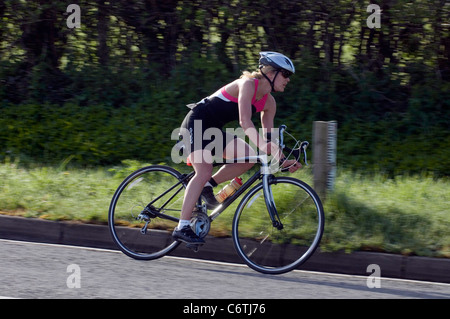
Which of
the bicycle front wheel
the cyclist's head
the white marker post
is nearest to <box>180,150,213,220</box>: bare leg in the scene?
the bicycle front wheel

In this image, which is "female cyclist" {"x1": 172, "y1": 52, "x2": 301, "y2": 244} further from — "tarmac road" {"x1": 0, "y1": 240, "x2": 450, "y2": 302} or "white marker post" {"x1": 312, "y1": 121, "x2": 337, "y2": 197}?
"white marker post" {"x1": 312, "y1": 121, "x2": 337, "y2": 197}

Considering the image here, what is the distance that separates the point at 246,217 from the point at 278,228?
29 centimetres

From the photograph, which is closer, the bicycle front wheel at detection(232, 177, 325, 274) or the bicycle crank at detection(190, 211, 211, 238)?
the bicycle front wheel at detection(232, 177, 325, 274)

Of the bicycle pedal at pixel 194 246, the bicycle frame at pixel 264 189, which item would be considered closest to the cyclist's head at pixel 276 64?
the bicycle frame at pixel 264 189

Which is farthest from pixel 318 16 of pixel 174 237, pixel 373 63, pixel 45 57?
→ pixel 174 237

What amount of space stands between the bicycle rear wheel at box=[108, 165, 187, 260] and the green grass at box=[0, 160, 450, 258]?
0.44 m

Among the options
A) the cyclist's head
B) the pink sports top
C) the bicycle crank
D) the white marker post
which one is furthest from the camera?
the white marker post

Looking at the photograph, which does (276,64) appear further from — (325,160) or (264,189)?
(325,160)

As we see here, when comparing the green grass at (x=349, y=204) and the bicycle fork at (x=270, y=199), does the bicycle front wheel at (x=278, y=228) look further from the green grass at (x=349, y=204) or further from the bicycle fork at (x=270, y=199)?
the green grass at (x=349, y=204)

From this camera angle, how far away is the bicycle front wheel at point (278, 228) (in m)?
5.86

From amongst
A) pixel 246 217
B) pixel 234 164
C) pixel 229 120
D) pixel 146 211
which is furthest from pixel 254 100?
pixel 146 211

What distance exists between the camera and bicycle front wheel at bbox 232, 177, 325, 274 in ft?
19.2

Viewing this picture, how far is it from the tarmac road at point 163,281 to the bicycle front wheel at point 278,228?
16 cm

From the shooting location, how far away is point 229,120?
19.5 ft
